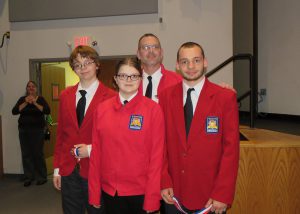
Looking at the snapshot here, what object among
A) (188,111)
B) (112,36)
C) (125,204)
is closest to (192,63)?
(188,111)

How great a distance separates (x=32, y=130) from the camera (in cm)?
483

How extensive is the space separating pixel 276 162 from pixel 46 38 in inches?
169

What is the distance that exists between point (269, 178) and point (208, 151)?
818mm

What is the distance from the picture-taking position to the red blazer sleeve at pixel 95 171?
5.54 feet

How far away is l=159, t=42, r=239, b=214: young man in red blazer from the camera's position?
1.61 meters

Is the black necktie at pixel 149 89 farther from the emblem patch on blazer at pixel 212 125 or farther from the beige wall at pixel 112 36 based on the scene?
the beige wall at pixel 112 36

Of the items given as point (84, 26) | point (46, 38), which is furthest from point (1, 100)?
point (84, 26)

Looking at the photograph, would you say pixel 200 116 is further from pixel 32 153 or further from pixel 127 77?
pixel 32 153

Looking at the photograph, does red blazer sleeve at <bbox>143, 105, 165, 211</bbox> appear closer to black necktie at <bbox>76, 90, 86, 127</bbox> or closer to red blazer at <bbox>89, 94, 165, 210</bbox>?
red blazer at <bbox>89, 94, 165, 210</bbox>

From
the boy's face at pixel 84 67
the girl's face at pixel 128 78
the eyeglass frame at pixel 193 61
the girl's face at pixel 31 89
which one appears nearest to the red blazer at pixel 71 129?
the boy's face at pixel 84 67

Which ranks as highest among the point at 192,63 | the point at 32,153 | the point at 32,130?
the point at 192,63

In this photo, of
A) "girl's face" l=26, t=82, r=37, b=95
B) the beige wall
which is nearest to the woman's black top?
"girl's face" l=26, t=82, r=37, b=95

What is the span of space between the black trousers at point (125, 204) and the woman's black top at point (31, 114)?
3516 millimetres

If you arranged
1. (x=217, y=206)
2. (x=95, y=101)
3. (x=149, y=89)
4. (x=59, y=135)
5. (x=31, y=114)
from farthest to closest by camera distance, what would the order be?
(x=31, y=114) < (x=149, y=89) < (x=59, y=135) < (x=95, y=101) < (x=217, y=206)
